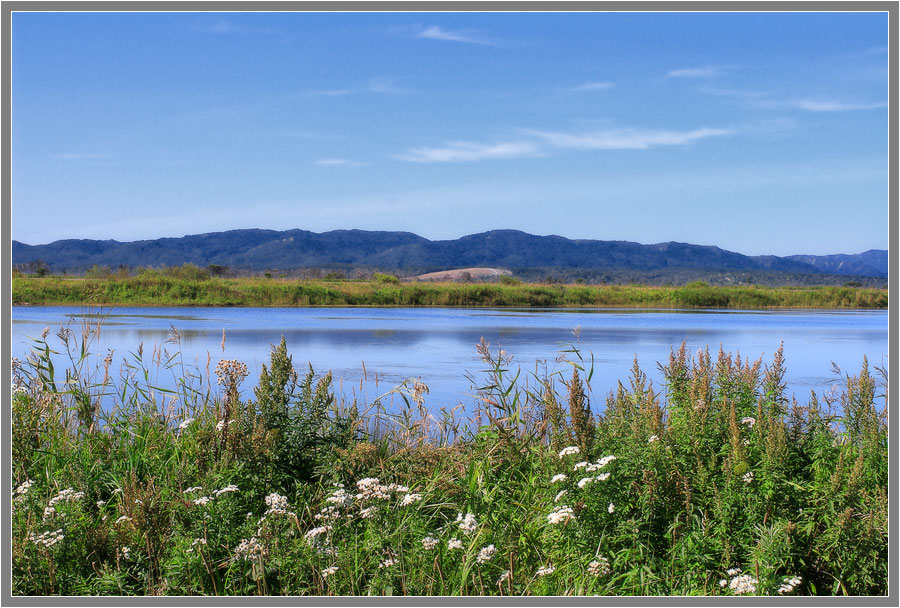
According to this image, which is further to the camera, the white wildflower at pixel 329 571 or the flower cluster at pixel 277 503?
the flower cluster at pixel 277 503

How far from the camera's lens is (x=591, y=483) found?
119 inches

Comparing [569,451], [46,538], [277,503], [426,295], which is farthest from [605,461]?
[426,295]

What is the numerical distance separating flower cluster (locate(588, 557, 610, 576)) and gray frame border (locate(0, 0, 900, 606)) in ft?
0.73

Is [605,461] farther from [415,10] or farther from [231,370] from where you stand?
[415,10]

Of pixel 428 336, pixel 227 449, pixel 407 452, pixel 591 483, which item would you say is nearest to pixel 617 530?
pixel 591 483

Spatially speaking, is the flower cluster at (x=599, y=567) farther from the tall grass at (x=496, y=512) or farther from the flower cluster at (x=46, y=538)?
the flower cluster at (x=46, y=538)

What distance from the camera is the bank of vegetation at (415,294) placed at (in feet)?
92.0

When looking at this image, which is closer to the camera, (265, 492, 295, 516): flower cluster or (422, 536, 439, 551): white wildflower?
(422, 536, 439, 551): white wildflower

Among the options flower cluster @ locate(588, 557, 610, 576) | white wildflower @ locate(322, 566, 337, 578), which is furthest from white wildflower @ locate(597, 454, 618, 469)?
white wildflower @ locate(322, 566, 337, 578)

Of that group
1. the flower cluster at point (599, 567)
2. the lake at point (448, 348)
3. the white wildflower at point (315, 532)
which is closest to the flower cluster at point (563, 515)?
the flower cluster at point (599, 567)

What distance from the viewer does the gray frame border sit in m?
2.65

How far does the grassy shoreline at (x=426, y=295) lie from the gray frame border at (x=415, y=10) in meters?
24.6

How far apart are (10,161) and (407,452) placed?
2377 millimetres

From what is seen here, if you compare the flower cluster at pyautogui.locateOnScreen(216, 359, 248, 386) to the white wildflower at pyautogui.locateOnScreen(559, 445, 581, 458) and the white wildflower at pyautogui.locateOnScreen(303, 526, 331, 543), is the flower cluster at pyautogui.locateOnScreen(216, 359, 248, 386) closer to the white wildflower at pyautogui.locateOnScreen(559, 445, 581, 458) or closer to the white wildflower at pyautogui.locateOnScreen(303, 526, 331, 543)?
the white wildflower at pyautogui.locateOnScreen(303, 526, 331, 543)
